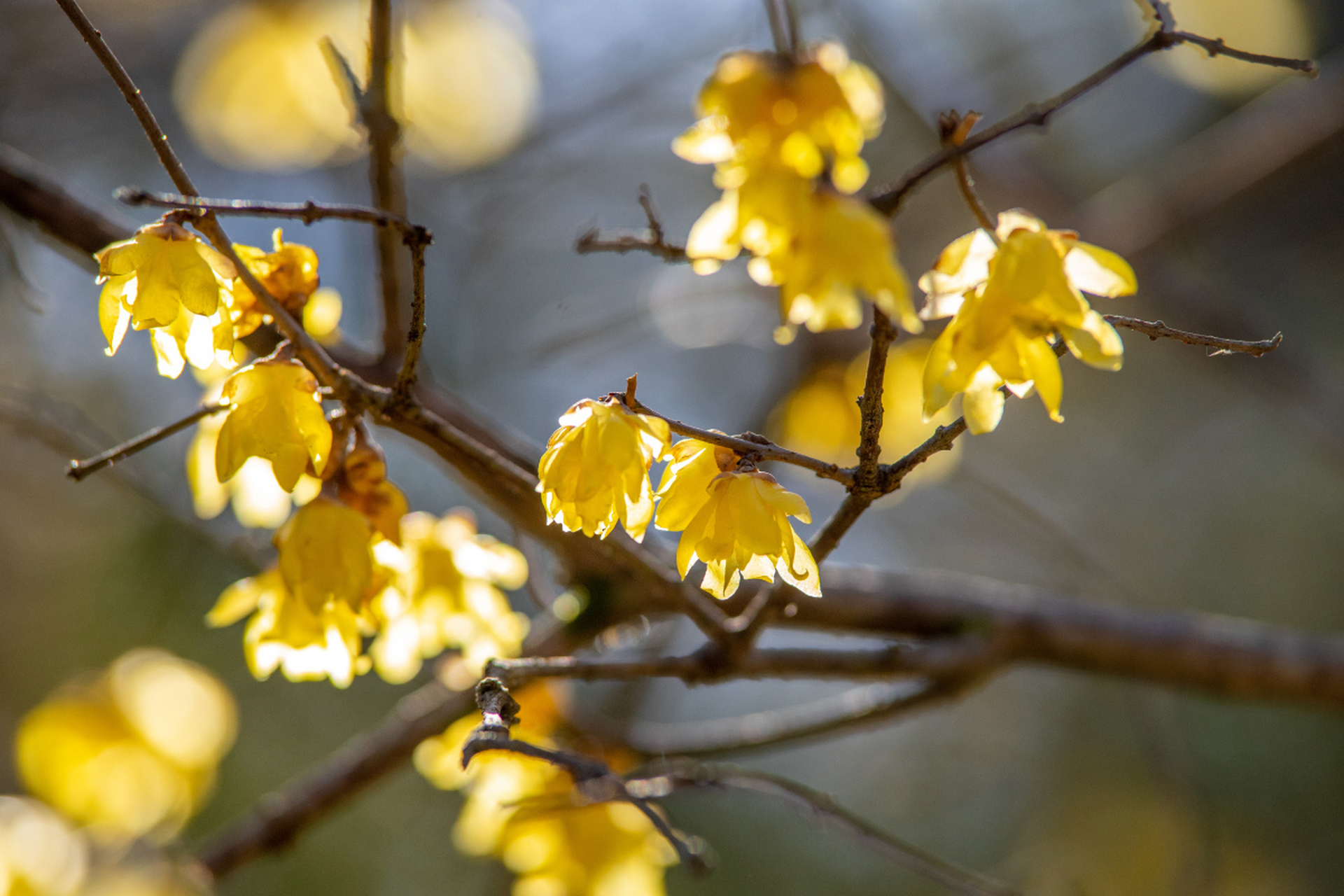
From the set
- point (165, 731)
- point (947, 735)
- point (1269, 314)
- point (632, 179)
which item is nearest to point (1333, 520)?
point (1269, 314)

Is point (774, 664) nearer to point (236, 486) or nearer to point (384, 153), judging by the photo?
point (236, 486)

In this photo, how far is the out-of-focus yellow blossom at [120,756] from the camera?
5.66 ft

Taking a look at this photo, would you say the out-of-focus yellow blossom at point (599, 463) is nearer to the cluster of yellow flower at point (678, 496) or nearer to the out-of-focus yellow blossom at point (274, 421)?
the cluster of yellow flower at point (678, 496)

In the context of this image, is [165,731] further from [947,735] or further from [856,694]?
[947,735]

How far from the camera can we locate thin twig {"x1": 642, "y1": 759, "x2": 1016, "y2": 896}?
1.06 metres

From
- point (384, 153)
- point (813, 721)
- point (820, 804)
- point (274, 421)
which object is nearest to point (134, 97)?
point (274, 421)

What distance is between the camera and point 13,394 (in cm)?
159

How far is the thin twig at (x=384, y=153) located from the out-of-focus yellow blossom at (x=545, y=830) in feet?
1.86

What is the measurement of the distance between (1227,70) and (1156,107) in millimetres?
508

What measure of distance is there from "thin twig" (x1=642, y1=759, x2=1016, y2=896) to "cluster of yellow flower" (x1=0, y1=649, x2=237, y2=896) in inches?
41.1

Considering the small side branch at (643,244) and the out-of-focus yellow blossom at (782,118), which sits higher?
the out-of-focus yellow blossom at (782,118)

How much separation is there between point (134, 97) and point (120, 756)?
1.49 m

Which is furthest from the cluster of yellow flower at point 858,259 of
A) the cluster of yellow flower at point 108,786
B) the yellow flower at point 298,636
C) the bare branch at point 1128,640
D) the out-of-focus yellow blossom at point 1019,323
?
the cluster of yellow flower at point 108,786

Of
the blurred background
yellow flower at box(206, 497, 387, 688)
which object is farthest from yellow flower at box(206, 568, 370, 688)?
the blurred background
